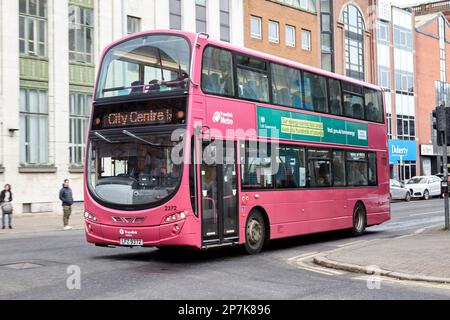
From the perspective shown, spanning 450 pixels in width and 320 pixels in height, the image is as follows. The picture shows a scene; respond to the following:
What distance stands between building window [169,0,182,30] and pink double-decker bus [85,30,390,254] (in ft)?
70.6

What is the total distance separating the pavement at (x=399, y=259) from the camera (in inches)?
392

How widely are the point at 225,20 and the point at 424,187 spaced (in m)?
17.1

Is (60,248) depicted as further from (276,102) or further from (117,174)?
(276,102)

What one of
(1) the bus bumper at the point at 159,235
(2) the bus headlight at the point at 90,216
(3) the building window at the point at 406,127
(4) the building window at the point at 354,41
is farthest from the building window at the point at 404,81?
(1) the bus bumper at the point at 159,235

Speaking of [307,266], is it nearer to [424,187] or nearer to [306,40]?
[424,187]

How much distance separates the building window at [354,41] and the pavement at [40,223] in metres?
29.6

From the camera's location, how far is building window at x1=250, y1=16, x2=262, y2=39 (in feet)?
137

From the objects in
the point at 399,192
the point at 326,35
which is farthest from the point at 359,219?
the point at 326,35

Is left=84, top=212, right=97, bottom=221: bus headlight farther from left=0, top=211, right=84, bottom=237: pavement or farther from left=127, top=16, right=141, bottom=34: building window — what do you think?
left=127, top=16, right=141, bottom=34: building window

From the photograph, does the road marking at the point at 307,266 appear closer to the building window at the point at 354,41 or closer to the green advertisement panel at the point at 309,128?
the green advertisement panel at the point at 309,128

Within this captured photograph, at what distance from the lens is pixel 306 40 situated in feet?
155

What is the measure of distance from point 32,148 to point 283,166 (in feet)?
57.2

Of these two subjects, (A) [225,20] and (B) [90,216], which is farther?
(A) [225,20]

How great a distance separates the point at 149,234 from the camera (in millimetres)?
11156
